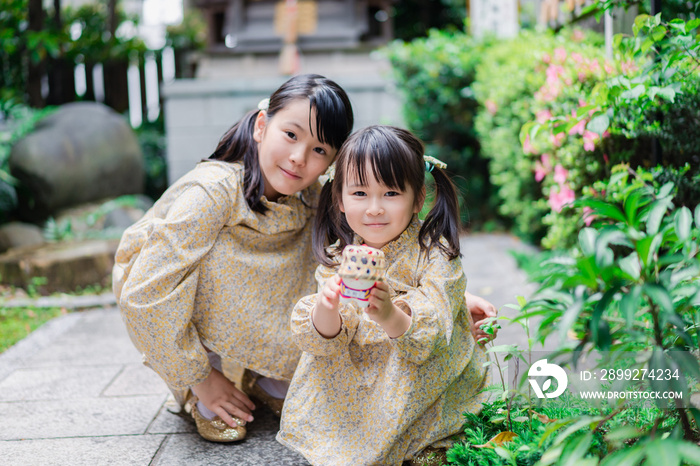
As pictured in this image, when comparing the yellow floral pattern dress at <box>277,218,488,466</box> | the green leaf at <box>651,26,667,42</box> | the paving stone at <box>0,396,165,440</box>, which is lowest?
the paving stone at <box>0,396,165,440</box>

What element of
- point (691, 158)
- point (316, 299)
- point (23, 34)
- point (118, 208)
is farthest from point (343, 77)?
point (316, 299)

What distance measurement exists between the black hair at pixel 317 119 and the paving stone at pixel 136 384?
99 centimetres

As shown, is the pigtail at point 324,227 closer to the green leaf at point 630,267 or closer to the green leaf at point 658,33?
the green leaf at point 630,267

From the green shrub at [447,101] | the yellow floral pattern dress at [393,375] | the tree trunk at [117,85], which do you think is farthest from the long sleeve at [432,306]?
the tree trunk at [117,85]

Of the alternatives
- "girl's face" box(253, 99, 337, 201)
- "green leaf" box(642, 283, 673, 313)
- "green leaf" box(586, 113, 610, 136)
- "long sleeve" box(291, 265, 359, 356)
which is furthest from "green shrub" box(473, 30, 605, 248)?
"green leaf" box(642, 283, 673, 313)

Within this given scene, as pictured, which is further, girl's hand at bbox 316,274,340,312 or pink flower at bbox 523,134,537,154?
pink flower at bbox 523,134,537,154

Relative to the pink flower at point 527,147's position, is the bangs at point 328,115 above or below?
above

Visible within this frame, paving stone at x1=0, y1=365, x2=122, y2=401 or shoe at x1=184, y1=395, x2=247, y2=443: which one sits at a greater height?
shoe at x1=184, y1=395, x2=247, y2=443

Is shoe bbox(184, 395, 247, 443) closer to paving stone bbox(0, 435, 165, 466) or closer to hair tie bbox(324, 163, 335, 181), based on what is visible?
paving stone bbox(0, 435, 165, 466)

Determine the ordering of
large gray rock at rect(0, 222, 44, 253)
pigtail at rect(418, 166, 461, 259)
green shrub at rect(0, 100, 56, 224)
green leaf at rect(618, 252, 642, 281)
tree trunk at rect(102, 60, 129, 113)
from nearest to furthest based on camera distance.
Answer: green leaf at rect(618, 252, 642, 281), pigtail at rect(418, 166, 461, 259), large gray rock at rect(0, 222, 44, 253), green shrub at rect(0, 100, 56, 224), tree trunk at rect(102, 60, 129, 113)

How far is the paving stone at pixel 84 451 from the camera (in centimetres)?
191

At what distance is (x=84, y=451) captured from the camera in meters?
1.98

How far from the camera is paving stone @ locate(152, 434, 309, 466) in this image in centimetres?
188

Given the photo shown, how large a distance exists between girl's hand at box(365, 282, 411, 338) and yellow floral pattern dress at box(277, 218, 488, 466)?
0.03 meters
